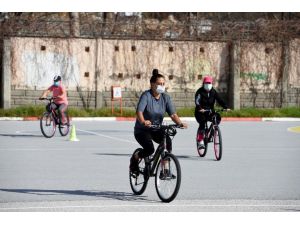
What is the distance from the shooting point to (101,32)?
3684 cm

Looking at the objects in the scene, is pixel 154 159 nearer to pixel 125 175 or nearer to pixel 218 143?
pixel 125 175

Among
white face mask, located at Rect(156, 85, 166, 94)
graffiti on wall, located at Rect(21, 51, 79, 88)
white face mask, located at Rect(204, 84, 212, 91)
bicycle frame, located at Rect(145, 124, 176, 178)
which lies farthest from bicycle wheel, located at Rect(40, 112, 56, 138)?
white face mask, located at Rect(156, 85, 166, 94)

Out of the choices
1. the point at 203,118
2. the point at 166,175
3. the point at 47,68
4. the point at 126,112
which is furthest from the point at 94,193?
the point at 47,68

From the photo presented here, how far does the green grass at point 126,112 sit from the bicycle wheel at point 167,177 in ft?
75.9

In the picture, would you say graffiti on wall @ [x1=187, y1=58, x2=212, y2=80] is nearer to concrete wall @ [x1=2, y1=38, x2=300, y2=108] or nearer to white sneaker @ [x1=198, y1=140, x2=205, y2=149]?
concrete wall @ [x1=2, y1=38, x2=300, y2=108]

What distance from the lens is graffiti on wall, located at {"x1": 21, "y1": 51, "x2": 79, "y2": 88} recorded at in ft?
117

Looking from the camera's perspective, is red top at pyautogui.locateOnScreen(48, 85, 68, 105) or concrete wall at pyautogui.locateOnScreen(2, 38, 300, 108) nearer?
red top at pyautogui.locateOnScreen(48, 85, 68, 105)

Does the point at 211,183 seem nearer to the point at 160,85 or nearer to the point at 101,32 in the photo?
the point at 160,85

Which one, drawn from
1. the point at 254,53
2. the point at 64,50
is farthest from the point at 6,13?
the point at 254,53

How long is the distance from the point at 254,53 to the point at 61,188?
26719mm

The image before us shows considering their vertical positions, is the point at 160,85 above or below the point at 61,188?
above

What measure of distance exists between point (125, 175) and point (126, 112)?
20667 millimetres

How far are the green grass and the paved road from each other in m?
8.62

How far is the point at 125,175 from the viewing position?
14086 mm
